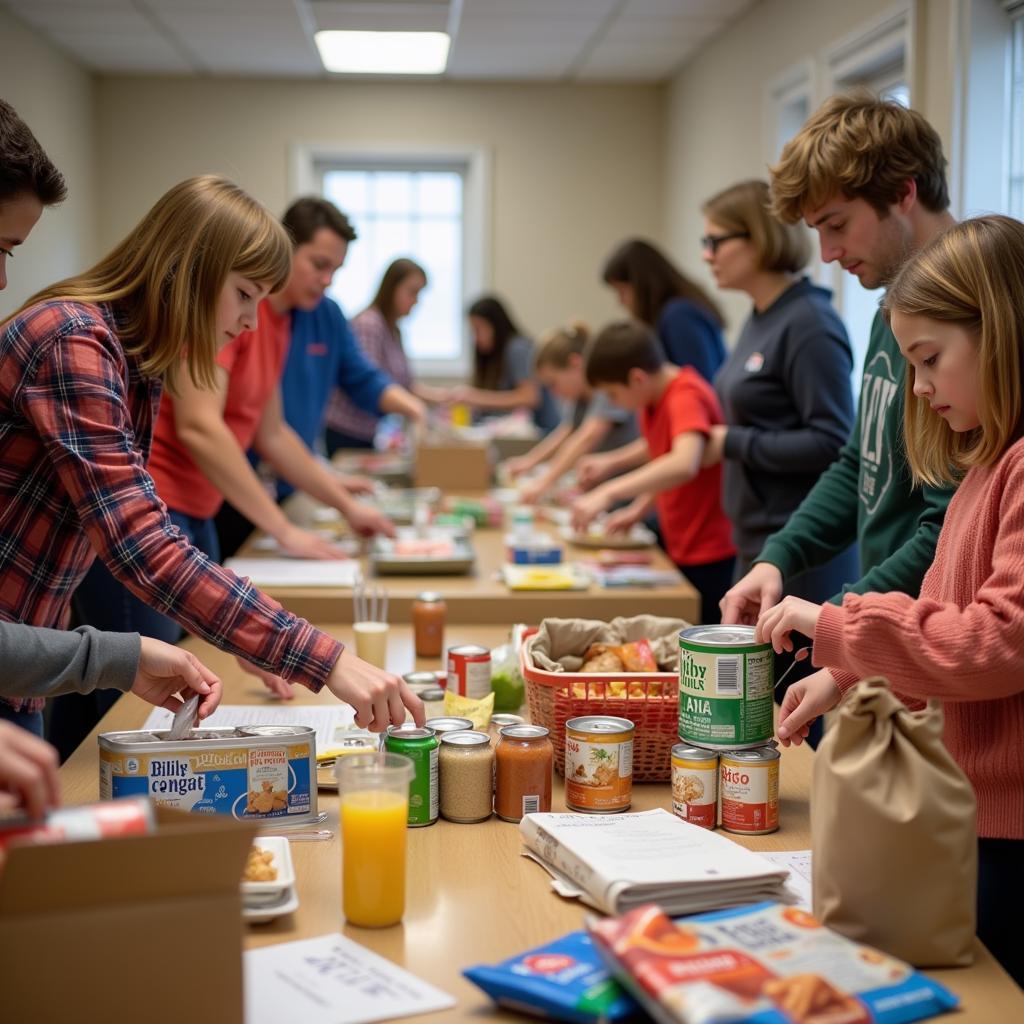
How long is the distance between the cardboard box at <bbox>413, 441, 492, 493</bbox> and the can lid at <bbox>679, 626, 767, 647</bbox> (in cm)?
313

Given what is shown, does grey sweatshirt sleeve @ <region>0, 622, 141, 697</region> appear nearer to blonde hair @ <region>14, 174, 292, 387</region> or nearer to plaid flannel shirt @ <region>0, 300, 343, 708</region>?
plaid flannel shirt @ <region>0, 300, 343, 708</region>

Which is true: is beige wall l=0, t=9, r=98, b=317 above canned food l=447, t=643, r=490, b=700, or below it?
above

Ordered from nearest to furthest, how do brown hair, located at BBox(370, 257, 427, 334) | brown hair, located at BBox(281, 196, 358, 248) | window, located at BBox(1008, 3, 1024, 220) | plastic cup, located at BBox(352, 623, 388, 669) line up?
plastic cup, located at BBox(352, 623, 388, 669), brown hair, located at BBox(281, 196, 358, 248), window, located at BBox(1008, 3, 1024, 220), brown hair, located at BBox(370, 257, 427, 334)

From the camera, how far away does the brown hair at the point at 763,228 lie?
2752 millimetres

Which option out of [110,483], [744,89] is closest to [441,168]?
[744,89]

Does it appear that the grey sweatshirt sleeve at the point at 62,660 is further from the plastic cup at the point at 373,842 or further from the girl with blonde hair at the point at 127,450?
the plastic cup at the point at 373,842

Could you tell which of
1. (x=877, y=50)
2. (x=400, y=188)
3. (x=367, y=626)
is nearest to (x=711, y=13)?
(x=877, y=50)

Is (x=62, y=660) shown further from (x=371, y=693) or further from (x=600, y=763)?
Result: (x=600, y=763)

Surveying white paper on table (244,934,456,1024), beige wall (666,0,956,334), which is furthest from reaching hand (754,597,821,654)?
beige wall (666,0,956,334)

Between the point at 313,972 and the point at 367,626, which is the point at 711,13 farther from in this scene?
the point at 313,972

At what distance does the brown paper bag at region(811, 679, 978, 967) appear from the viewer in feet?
3.44

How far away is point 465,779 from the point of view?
4.66 feet

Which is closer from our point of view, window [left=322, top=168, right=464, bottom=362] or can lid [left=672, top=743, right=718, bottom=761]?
can lid [left=672, top=743, right=718, bottom=761]

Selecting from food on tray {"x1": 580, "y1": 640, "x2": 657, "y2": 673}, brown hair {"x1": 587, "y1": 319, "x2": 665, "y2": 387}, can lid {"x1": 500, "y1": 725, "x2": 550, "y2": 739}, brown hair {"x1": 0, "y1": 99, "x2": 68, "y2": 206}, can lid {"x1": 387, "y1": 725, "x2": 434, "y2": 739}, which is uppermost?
brown hair {"x1": 0, "y1": 99, "x2": 68, "y2": 206}
